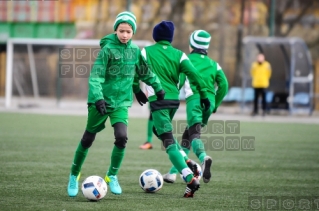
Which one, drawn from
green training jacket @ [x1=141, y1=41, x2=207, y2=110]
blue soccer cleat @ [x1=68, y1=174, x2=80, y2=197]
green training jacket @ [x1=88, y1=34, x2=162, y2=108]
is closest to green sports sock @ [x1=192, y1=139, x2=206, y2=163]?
green training jacket @ [x1=141, y1=41, x2=207, y2=110]

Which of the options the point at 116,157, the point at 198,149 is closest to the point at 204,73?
the point at 198,149

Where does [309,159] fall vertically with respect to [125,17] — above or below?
below

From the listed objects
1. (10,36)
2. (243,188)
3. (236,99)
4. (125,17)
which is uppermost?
(125,17)

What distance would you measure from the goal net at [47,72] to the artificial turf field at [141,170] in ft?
27.9

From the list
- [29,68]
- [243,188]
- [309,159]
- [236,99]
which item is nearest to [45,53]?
[29,68]

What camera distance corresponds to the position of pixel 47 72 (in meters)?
27.1

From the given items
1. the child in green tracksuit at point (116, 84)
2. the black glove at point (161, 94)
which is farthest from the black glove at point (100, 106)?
the black glove at point (161, 94)

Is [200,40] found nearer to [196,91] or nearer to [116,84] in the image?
[196,91]

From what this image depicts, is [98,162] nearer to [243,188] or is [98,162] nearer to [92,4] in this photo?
[243,188]

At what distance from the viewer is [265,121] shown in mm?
22031

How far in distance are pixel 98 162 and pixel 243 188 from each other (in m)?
2.98

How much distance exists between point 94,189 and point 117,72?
125 centimetres

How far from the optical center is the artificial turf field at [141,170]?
23.8 ft

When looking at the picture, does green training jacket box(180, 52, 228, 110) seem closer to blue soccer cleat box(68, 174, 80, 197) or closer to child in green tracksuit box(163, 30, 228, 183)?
child in green tracksuit box(163, 30, 228, 183)
